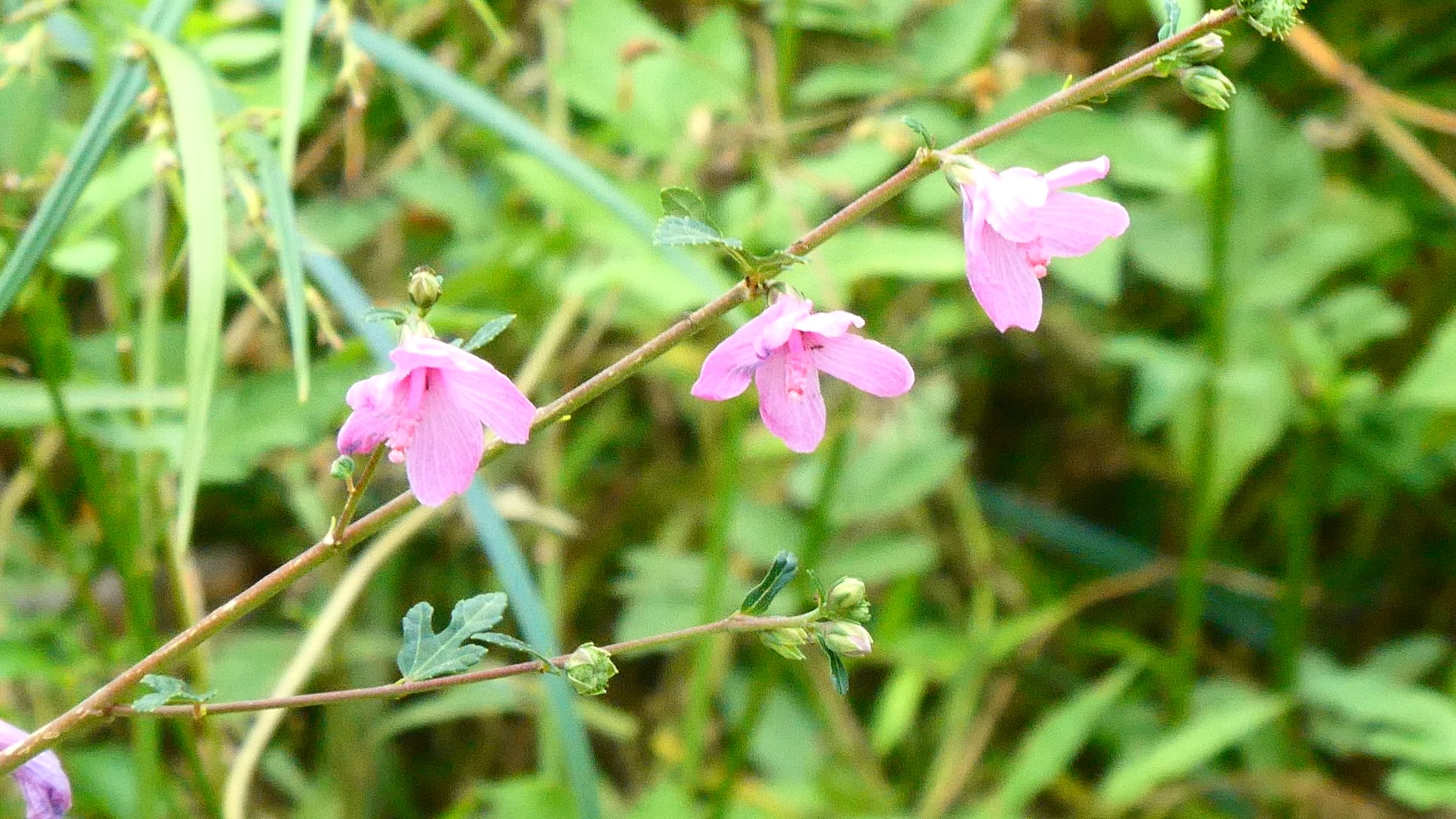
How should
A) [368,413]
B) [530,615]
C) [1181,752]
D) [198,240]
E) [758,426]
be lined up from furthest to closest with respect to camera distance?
[758,426]
[1181,752]
[530,615]
[198,240]
[368,413]

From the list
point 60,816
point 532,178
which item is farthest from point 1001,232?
point 532,178

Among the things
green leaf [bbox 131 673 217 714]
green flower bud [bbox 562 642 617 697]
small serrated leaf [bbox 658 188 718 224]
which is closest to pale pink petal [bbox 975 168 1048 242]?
small serrated leaf [bbox 658 188 718 224]

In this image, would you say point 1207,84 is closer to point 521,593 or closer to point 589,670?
point 589,670

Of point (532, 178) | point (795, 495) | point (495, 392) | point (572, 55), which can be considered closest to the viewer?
point (495, 392)

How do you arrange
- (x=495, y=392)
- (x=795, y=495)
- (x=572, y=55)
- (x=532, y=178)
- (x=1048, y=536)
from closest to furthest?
(x=495, y=392) → (x=532, y=178) → (x=572, y=55) → (x=795, y=495) → (x=1048, y=536)

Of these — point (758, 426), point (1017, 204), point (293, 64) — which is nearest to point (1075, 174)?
point (1017, 204)

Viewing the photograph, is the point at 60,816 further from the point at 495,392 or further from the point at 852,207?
the point at 852,207

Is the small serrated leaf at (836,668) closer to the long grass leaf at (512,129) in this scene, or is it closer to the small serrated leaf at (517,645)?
the small serrated leaf at (517,645)
